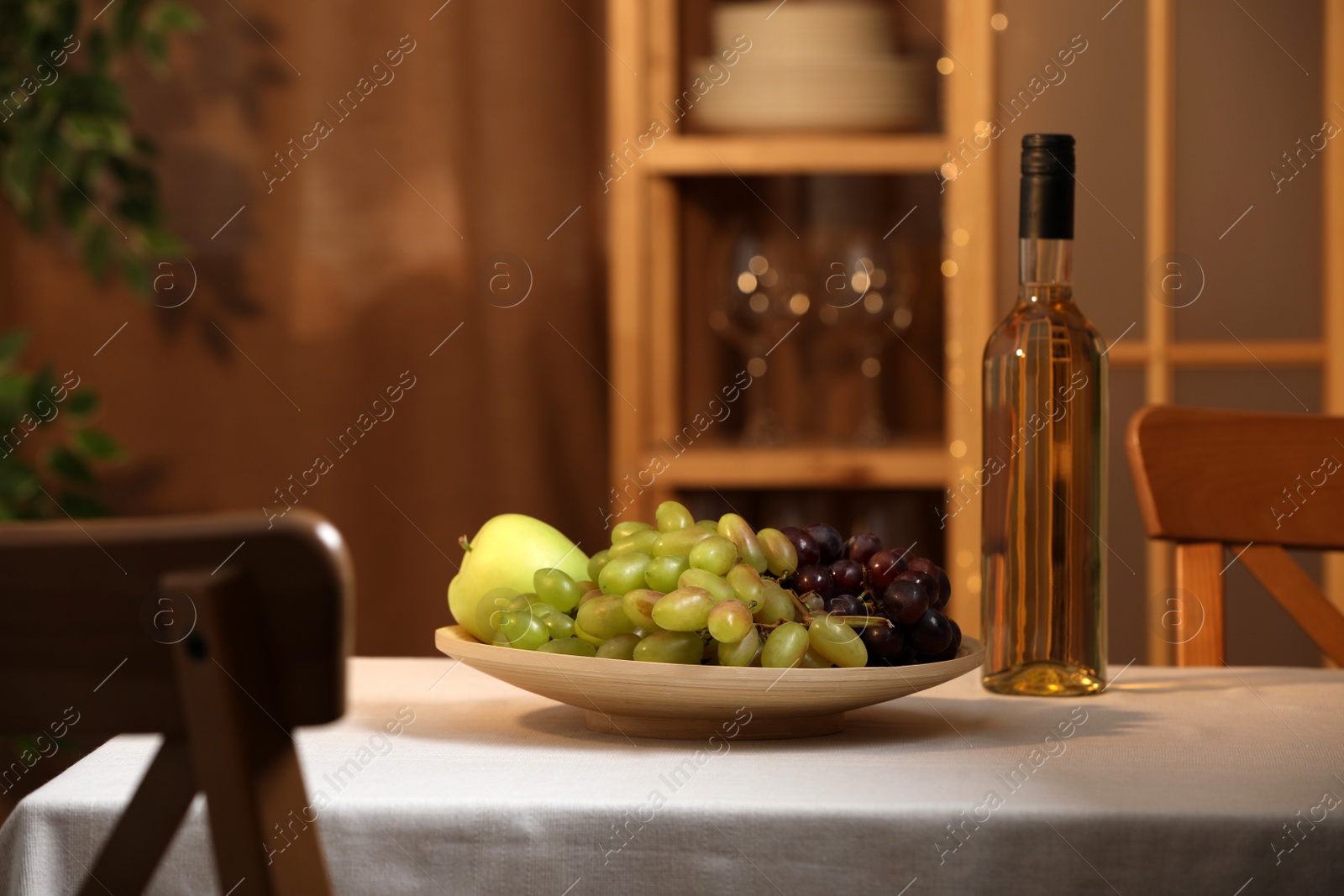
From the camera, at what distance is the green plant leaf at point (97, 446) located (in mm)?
1846

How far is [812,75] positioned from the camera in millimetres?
1853

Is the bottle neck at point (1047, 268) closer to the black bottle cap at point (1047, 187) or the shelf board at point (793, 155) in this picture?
the black bottle cap at point (1047, 187)

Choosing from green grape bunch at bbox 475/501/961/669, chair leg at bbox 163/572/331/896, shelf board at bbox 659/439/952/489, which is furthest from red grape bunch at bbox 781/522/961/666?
shelf board at bbox 659/439/952/489

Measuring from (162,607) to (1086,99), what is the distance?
1701mm

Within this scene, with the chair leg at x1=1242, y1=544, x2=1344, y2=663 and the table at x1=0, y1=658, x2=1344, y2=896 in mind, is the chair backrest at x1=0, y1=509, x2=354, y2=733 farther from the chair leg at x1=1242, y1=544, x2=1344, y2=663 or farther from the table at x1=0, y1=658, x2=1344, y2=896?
the chair leg at x1=1242, y1=544, x2=1344, y2=663

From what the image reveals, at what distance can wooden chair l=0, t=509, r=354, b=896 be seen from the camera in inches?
14.1

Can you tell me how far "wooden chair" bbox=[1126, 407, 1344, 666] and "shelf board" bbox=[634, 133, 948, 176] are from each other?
0.89 metres

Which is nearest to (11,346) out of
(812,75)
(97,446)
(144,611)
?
(97,446)

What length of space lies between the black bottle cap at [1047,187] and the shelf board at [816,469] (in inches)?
42.9

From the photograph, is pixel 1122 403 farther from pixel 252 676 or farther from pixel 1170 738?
pixel 252 676

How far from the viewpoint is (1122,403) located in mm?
1843

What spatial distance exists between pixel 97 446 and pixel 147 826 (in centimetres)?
160

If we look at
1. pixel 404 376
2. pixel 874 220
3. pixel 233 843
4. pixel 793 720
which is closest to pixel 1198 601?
pixel 793 720

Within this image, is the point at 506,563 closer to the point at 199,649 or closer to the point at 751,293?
the point at 199,649
